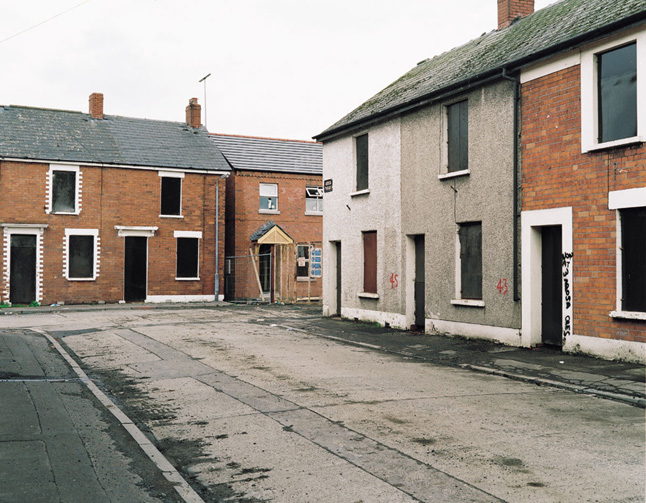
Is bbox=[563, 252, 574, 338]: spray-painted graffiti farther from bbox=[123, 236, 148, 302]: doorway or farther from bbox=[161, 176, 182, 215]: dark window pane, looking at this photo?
bbox=[161, 176, 182, 215]: dark window pane

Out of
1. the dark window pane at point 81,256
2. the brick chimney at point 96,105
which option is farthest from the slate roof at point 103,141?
the dark window pane at point 81,256

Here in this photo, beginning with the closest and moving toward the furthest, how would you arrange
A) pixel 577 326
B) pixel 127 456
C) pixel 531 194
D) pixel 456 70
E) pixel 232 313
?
pixel 127 456, pixel 577 326, pixel 531 194, pixel 456 70, pixel 232 313

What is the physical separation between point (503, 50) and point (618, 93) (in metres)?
4.47

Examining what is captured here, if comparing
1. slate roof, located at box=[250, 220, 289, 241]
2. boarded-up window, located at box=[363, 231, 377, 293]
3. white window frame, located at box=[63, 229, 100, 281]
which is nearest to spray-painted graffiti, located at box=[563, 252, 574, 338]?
boarded-up window, located at box=[363, 231, 377, 293]

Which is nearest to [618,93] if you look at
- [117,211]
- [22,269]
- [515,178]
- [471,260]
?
[515,178]

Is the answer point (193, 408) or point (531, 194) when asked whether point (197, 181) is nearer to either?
point (531, 194)

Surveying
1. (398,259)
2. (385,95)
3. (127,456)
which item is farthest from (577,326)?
(385,95)

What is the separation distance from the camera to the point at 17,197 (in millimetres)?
27828

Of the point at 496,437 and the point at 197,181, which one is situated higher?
the point at 197,181

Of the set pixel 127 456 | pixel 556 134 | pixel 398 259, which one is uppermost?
pixel 556 134

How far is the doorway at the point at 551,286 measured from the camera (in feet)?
42.3

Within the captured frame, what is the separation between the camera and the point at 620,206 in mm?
11312

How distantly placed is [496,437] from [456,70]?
1257 centimetres

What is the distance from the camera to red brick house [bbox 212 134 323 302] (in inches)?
1302
